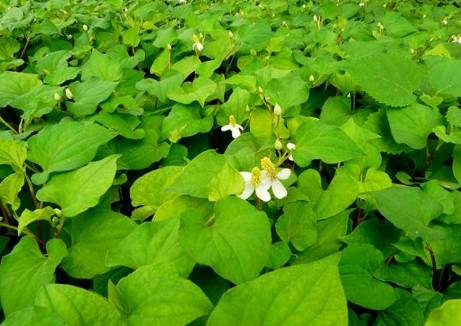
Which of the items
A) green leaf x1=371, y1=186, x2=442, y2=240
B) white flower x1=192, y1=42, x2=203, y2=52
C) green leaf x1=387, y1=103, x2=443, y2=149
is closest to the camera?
green leaf x1=371, y1=186, x2=442, y2=240

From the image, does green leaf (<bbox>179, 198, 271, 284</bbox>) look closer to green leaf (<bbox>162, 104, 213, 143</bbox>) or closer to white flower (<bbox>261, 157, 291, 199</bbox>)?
white flower (<bbox>261, 157, 291, 199</bbox>)

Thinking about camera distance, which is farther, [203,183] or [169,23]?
[169,23]

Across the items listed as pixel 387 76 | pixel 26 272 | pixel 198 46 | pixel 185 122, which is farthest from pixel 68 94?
pixel 387 76

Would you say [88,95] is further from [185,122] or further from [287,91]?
[287,91]

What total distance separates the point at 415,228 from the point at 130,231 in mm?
666

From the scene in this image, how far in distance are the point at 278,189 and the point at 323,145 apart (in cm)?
19

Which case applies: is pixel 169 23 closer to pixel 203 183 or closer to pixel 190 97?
pixel 190 97

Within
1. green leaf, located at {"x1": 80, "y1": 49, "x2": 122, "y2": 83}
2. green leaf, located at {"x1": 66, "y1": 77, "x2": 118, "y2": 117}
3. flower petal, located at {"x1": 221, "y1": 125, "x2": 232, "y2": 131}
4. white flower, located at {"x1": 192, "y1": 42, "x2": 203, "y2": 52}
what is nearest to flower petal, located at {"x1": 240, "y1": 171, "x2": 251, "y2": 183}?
flower petal, located at {"x1": 221, "y1": 125, "x2": 232, "y2": 131}

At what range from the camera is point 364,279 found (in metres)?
0.97

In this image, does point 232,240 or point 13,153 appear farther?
point 13,153

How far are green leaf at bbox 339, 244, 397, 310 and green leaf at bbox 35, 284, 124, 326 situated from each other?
0.51m

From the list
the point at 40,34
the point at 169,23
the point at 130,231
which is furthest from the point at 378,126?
the point at 40,34

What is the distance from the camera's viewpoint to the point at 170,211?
3.62 feet

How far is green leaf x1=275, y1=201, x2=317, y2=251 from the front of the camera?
1.07 m
